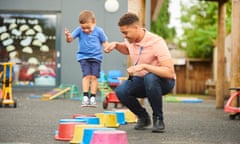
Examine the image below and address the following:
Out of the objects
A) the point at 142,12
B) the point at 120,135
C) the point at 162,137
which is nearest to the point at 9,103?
the point at 142,12

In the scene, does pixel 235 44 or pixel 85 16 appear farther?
pixel 235 44

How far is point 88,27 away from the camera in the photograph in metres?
8.80

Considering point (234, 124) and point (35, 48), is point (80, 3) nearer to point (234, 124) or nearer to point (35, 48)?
point (35, 48)

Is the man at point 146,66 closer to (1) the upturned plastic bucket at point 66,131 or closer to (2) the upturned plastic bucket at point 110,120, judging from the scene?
(2) the upturned plastic bucket at point 110,120

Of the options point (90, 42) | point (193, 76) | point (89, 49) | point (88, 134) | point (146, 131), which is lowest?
point (146, 131)

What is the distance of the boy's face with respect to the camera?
8.73 m

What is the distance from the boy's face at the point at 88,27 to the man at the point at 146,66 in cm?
268

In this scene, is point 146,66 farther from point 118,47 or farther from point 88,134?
point 88,134

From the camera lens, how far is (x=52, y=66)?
16.5 m

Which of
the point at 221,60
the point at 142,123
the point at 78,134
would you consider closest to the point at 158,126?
the point at 142,123

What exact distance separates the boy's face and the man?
2683 mm

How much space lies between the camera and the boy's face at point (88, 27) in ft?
28.6

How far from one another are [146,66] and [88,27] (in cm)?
331

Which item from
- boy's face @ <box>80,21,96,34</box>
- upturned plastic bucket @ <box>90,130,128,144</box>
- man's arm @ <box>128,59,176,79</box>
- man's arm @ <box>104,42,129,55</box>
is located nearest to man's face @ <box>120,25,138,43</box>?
man's arm @ <box>104,42,129,55</box>
